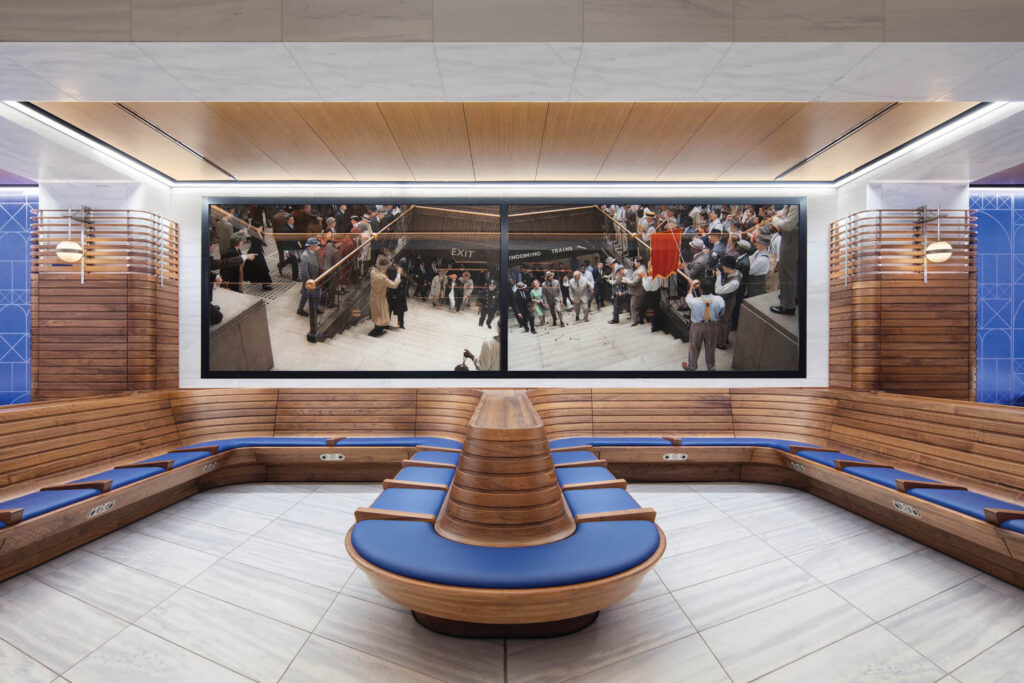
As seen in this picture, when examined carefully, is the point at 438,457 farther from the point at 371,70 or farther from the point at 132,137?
the point at 132,137

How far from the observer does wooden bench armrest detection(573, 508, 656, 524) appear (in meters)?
2.40

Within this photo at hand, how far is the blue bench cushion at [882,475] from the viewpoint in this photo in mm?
3223

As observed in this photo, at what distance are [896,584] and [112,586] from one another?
490cm

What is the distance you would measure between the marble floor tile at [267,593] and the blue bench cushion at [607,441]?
248cm

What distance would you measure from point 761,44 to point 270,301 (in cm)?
523

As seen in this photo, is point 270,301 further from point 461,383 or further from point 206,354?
point 461,383

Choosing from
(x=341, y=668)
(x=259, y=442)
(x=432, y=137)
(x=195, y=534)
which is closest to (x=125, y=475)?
(x=195, y=534)

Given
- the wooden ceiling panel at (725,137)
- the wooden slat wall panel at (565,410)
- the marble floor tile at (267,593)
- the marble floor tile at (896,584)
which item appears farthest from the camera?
the wooden slat wall panel at (565,410)

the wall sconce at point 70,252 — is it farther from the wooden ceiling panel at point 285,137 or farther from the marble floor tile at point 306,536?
the marble floor tile at point 306,536

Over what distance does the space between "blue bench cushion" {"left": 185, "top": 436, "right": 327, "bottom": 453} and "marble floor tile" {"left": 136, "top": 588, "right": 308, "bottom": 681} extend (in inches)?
79.6

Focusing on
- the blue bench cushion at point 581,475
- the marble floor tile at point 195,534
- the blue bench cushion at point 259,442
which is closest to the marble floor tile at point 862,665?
the blue bench cushion at point 581,475

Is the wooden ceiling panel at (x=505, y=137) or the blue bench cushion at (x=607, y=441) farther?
the blue bench cushion at (x=607, y=441)

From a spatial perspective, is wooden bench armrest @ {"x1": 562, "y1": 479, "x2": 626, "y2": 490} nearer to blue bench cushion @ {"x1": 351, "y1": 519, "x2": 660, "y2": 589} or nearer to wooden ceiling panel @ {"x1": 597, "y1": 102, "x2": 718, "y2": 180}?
blue bench cushion @ {"x1": 351, "y1": 519, "x2": 660, "y2": 589}

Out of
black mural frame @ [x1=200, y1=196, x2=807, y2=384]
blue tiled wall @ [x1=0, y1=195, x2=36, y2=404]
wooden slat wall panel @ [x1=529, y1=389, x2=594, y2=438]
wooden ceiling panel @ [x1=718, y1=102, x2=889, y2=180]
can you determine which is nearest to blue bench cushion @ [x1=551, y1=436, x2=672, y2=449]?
wooden slat wall panel @ [x1=529, y1=389, x2=594, y2=438]
